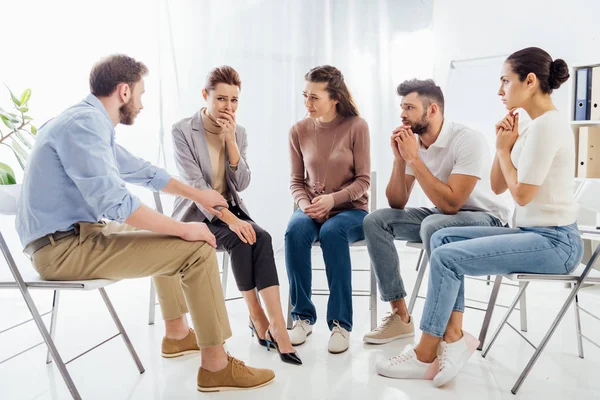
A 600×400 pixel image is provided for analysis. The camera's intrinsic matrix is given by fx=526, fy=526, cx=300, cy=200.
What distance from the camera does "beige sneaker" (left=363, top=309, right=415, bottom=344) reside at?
2246 mm

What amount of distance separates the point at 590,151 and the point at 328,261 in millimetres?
2066

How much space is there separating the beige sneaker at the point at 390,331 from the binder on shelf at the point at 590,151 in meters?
1.77

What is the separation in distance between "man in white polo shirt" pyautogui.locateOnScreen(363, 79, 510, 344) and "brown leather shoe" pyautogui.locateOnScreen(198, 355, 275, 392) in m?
0.60

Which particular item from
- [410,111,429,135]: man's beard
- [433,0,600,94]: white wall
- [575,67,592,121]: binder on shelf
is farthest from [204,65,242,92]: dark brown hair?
[433,0,600,94]: white wall

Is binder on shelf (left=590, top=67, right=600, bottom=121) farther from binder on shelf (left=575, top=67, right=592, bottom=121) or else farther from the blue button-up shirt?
the blue button-up shirt

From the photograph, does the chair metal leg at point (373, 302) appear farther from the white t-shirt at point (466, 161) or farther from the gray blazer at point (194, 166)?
the gray blazer at point (194, 166)

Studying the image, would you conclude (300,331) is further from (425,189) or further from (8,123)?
(8,123)

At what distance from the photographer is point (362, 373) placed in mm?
1955

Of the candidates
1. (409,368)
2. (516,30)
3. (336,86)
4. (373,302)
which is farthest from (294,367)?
(516,30)

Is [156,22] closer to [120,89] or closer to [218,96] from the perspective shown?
[218,96]

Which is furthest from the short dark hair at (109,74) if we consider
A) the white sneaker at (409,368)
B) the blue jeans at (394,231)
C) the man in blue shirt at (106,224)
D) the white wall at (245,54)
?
the white wall at (245,54)

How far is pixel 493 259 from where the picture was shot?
1.76 meters

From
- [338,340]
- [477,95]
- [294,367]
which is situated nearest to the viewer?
[294,367]

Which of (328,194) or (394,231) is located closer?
(394,231)
